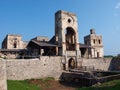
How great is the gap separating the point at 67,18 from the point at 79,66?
896 cm

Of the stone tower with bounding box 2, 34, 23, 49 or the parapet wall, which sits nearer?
the parapet wall

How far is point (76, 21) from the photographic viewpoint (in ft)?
120

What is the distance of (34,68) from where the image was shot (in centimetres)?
2773

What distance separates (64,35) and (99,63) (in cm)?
888

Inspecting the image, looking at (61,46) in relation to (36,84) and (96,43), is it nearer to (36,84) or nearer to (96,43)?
(36,84)

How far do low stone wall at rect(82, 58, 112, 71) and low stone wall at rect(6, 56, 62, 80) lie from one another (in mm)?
6306

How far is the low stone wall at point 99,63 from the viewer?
35219mm

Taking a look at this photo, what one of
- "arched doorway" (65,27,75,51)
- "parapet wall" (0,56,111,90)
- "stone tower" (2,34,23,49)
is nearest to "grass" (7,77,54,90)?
"parapet wall" (0,56,111,90)

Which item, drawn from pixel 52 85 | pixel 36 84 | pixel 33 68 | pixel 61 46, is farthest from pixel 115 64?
pixel 36 84

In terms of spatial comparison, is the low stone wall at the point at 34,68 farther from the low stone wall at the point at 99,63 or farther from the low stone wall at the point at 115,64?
the low stone wall at the point at 115,64

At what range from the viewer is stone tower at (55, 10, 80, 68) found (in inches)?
1335

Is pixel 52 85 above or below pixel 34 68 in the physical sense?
below

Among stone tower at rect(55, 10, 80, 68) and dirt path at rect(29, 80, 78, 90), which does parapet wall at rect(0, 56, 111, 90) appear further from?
stone tower at rect(55, 10, 80, 68)

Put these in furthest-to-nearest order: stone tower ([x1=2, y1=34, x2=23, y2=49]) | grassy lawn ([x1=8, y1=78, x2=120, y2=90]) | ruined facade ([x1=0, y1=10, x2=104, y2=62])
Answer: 1. stone tower ([x1=2, y1=34, x2=23, y2=49])
2. ruined facade ([x1=0, y1=10, x2=104, y2=62])
3. grassy lawn ([x1=8, y1=78, x2=120, y2=90])
